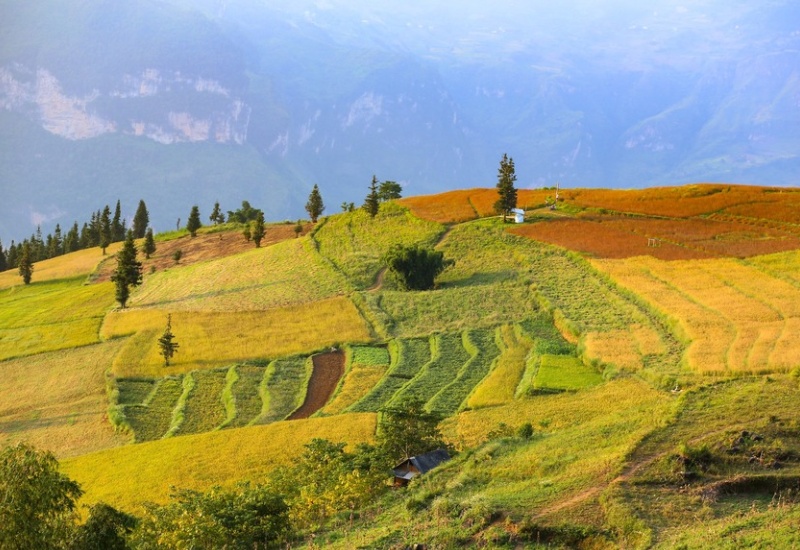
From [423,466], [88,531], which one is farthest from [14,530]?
[423,466]

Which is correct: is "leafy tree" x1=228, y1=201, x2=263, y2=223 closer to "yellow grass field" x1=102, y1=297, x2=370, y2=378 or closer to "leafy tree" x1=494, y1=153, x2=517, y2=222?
"leafy tree" x1=494, y1=153, x2=517, y2=222

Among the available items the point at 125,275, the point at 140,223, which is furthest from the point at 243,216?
the point at 125,275

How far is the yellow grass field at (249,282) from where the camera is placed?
80.9 m

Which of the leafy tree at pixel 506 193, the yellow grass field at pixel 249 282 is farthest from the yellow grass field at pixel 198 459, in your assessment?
the leafy tree at pixel 506 193

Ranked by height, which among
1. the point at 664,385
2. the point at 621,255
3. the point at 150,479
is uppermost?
the point at 621,255

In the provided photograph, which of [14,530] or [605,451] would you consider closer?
[14,530]

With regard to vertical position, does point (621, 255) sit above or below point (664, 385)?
above

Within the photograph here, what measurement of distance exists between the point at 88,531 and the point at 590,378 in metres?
33.1

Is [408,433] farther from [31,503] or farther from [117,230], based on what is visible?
[117,230]

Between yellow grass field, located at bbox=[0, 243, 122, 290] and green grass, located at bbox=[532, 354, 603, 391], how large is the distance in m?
68.7

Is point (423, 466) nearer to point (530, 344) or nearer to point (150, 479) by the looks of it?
point (150, 479)

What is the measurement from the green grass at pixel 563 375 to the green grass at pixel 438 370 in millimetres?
5629

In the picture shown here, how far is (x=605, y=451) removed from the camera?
108 feet

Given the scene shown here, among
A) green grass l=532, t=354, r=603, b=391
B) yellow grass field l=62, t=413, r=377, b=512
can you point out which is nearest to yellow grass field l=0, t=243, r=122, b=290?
yellow grass field l=62, t=413, r=377, b=512
